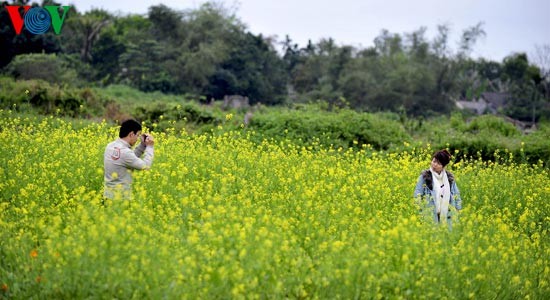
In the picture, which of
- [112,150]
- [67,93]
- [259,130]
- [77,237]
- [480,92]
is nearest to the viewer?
A: [77,237]

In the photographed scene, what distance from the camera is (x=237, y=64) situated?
132 feet

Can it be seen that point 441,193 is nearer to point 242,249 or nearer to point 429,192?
point 429,192

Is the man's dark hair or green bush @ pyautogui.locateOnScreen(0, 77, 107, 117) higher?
the man's dark hair

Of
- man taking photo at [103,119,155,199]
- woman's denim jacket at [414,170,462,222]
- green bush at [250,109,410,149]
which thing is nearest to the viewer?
man taking photo at [103,119,155,199]

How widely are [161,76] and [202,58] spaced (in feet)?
9.79

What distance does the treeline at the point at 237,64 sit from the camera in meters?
37.4

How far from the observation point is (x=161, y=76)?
120 feet

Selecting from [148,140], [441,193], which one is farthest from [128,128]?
[441,193]

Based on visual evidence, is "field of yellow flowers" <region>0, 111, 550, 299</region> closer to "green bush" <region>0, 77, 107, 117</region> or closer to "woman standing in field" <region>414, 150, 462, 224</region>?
"woman standing in field" <region>414, 150, 462, 224</region>

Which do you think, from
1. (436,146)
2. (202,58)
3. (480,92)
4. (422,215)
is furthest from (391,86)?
(422,215)

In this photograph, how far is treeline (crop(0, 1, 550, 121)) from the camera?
37.4m

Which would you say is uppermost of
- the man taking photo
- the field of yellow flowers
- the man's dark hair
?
the man's dark hair

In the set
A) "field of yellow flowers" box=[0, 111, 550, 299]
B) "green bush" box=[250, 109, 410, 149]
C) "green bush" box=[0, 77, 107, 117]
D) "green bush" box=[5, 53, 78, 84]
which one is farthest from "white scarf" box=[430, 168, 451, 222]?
"green bush" box=[5, 53, 78, 84]

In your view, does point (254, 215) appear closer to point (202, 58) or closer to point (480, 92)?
point (202, 58)
